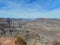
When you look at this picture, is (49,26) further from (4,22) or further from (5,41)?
(5,41)

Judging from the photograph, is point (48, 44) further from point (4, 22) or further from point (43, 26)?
point (43, 26)

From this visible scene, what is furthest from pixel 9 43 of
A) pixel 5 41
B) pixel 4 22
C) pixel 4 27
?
pixel 4 22

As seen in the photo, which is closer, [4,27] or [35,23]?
[4,27]

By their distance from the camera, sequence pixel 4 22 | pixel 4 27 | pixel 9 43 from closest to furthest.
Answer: pixel 9 43 < pixel 4 27 < pixel 4 22

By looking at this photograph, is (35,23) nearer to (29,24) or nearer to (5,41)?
(29,24)

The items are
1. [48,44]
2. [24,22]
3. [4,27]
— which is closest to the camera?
[48,44]

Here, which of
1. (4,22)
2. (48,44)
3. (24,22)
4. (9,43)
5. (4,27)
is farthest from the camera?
(24,22)

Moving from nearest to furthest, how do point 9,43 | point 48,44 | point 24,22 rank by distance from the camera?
point 9,43, point 48,44, point 24,22

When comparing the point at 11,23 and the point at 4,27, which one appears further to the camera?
the point at 11,23

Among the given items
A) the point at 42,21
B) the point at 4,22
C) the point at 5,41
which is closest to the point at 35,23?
the point at 42,21
